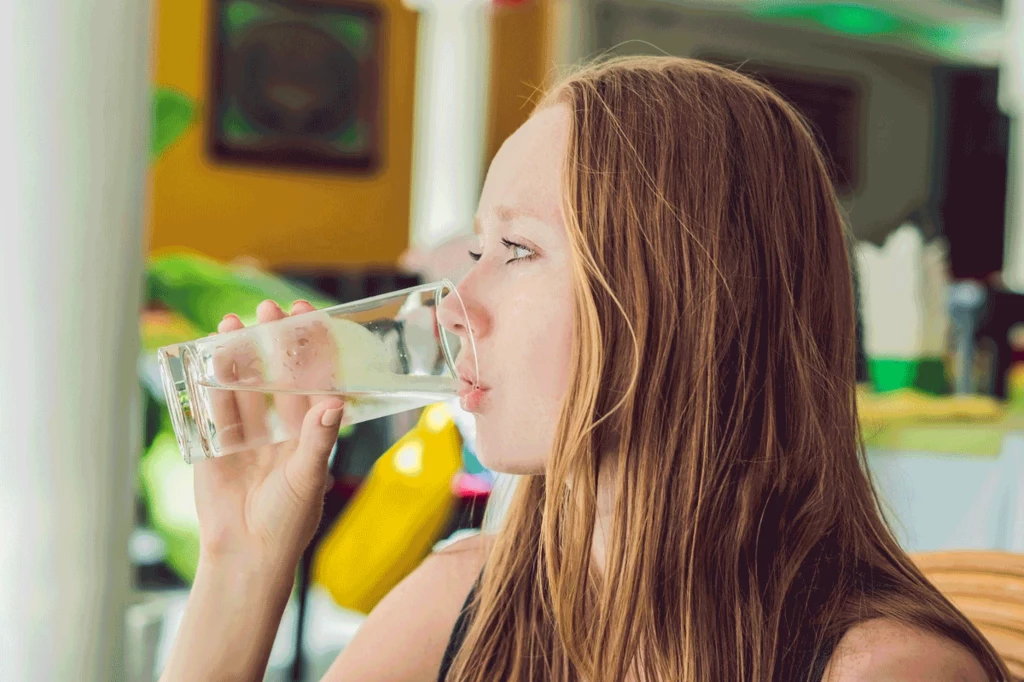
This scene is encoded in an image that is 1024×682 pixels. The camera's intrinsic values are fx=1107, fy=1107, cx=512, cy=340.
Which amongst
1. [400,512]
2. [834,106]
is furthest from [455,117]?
[834,106]

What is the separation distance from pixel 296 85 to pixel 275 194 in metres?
0.61

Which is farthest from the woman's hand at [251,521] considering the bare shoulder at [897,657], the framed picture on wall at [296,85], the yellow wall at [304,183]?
the framed picture on wall at [296,85]

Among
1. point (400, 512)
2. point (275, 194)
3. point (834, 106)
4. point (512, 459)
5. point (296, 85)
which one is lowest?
point (400, 512)

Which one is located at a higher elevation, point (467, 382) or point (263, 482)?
point (467, 382)

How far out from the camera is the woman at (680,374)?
890 mm

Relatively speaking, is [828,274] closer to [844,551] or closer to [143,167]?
[844,551]

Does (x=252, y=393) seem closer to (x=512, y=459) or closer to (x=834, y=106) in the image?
(x=512, y=459)

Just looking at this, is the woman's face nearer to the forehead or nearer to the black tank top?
the forehead

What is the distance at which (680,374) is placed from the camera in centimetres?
91

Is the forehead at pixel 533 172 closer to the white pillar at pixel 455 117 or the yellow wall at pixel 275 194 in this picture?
the white pillar at pixel 455 117

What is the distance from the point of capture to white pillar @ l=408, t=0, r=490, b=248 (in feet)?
18.3

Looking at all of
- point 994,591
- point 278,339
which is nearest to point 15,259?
point 278,339

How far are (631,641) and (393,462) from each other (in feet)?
5.64

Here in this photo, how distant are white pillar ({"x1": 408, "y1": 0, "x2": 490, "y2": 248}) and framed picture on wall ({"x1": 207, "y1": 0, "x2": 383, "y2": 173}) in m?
0.75
